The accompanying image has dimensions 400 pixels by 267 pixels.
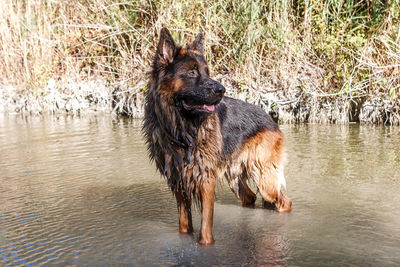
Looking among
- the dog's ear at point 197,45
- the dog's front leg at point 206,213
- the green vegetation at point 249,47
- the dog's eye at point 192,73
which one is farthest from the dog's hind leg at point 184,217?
the green vegetation at point 249,47

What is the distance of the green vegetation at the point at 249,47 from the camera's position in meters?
9.31

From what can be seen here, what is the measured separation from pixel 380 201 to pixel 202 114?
2.37 m

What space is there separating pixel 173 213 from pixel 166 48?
1861mm

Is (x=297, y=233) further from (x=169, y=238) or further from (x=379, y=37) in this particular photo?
(x=379, y=37)

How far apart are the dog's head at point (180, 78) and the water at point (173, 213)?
4.07ft

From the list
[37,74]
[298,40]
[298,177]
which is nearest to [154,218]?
[298,177]

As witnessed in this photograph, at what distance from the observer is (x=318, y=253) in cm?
368

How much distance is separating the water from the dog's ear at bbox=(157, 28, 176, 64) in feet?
5.32

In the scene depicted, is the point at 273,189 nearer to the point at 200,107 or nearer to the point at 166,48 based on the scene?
the point at 200,107

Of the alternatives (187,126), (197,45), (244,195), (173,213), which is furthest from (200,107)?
(244,195)

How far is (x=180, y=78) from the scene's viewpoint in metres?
3.76

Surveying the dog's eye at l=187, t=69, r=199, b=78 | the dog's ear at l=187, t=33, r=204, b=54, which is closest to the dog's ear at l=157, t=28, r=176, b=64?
the dog's eye at l=187, t=69, r=199, b=78

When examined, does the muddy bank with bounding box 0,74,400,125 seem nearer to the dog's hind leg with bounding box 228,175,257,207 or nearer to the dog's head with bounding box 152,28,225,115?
the dog's hind leg with bounding box 228,175,257,207

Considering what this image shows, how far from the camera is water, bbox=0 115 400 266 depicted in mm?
3695
